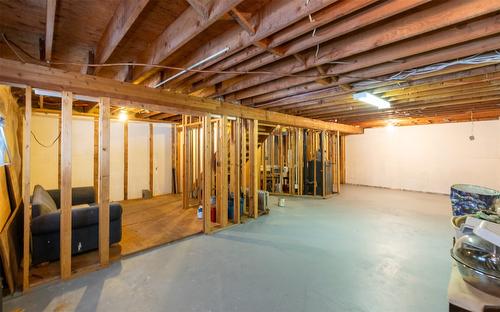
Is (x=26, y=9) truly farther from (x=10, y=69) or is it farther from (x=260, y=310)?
(x=260, y=310)

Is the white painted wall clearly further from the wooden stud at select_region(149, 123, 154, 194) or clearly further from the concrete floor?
the concrete floor

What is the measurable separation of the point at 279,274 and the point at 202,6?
268 centimetres

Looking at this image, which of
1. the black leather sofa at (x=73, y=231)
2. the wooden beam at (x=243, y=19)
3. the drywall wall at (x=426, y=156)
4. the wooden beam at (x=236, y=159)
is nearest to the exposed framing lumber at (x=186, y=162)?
the wooden beam at (x=236, y=159)

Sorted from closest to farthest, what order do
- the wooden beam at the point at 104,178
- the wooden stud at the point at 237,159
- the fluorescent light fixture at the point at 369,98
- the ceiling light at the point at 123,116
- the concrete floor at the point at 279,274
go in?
the concrete floor at the point at 279,274 < the wooden beam at the point at 104,178 < the fluorescent light fixture at the point at 369,98 < the wooden stud at the point at 237,159 < the ceiling light at the point at 123,116

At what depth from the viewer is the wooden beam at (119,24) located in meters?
1.68

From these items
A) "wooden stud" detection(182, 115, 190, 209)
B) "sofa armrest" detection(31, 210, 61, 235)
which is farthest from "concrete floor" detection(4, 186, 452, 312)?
"wooden stud" detection(182, 115, 190, 209)

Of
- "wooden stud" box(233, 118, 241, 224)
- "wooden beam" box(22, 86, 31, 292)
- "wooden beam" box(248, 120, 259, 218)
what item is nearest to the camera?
"wooden beam" box(22, 86, 31, 292)

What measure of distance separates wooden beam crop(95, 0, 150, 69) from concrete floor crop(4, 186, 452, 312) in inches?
94.6

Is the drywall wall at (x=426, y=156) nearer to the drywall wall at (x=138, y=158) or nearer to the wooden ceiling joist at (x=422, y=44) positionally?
the wooden ceiling joist at (x=422, y=44)

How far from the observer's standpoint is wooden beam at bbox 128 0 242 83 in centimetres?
163

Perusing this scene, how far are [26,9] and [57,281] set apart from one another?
267 centimetres

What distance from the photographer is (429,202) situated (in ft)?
20.9

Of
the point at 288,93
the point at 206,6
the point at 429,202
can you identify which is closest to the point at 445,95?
the point at 288,93

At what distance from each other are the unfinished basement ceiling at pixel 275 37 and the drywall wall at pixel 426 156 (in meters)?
4.46
